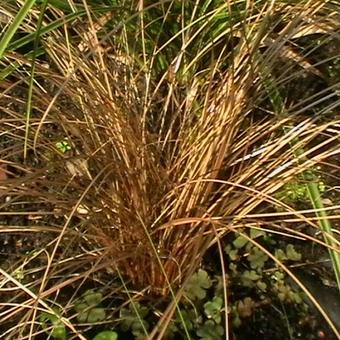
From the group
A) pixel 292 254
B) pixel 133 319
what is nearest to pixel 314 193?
pixel 292 254

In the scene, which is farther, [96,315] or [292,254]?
[292,254]

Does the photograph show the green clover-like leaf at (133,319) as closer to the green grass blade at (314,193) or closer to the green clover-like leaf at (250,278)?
the green clover-like leaf at (250,278)

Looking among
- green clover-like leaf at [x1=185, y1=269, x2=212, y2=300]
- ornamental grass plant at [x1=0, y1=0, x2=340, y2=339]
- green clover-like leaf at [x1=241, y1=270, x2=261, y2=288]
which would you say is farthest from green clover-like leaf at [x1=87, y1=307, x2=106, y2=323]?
green clover-like leaf at [x1=241, y1=270, x2=261, y2=288]

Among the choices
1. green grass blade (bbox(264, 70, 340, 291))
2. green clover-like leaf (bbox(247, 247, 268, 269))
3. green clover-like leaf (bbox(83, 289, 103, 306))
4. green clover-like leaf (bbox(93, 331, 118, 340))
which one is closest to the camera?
green grass blade (bbox(264, 70, 340, 291))

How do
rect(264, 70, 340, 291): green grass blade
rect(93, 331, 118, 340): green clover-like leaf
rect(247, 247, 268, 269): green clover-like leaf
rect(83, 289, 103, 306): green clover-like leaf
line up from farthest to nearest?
rect(247, 247, 268, 269): green clover-like leaf
rect(83, 289, 103, 306): green clover-like leaf
rect(93, 331, 118, 340): green clover-like leaf
rect(264, 70, 340, 291): green grass blade

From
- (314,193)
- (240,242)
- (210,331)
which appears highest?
(314,193)

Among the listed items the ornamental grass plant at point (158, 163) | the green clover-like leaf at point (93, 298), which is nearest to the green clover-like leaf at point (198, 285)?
the ornamental grass plant at point (158, 163)

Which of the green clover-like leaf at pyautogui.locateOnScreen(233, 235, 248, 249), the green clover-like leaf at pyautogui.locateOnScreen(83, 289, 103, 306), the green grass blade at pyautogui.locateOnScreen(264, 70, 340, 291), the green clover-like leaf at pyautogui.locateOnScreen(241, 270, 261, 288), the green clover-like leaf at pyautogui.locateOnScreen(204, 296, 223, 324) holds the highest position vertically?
the green grass blade at pyautogui.locateOnScreen(264, 70, 340, 291)

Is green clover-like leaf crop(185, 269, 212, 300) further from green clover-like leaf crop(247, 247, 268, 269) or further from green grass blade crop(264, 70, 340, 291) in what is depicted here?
green grass blade crop(264, 70, 340, 291)

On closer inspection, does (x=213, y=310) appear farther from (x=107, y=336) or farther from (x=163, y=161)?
(x=163, y=161)

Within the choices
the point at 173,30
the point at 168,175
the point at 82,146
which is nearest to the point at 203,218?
the point at 168,175

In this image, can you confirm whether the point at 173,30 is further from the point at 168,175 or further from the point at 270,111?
the point at 168,175

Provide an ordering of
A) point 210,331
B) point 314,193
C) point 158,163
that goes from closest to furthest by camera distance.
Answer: point 314,193, point 210,331, point 158,163
